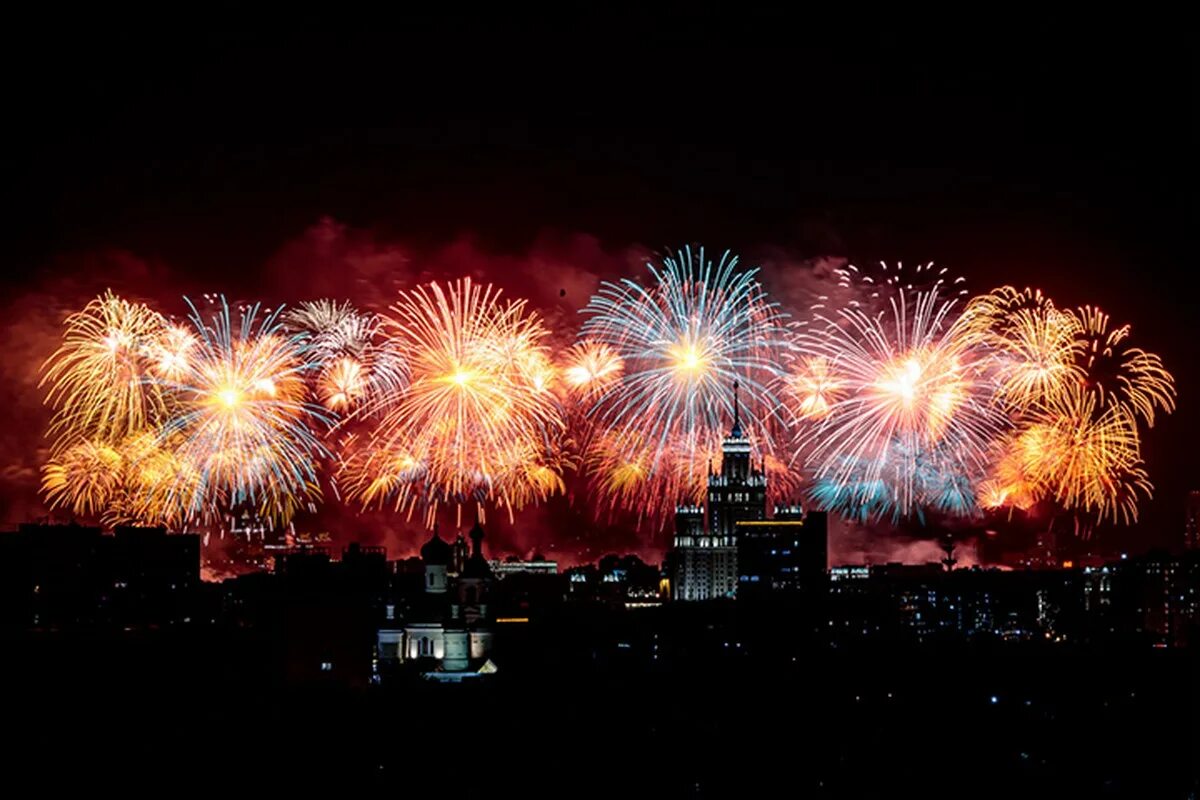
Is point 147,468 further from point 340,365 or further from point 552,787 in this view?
point 552,787

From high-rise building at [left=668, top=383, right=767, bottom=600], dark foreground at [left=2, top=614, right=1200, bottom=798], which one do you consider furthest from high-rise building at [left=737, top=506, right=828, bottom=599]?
dark foreground at [left=2, top=614, right=1200, bottom=798]

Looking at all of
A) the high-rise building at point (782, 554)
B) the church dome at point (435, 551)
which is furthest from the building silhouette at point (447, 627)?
the high-rise building at point (782, 554)

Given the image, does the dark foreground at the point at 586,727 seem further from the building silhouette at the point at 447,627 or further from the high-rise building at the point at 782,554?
the high-rise building at the point at 782,554

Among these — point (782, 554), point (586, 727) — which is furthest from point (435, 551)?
point (782, 554)

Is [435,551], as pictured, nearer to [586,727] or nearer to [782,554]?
[586,727]

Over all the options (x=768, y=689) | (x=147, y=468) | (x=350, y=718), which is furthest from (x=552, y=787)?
(x=768, y=689)

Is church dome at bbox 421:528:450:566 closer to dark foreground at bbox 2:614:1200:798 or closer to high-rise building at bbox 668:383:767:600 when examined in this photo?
dark foreground at bbox 2:614:1200:798
